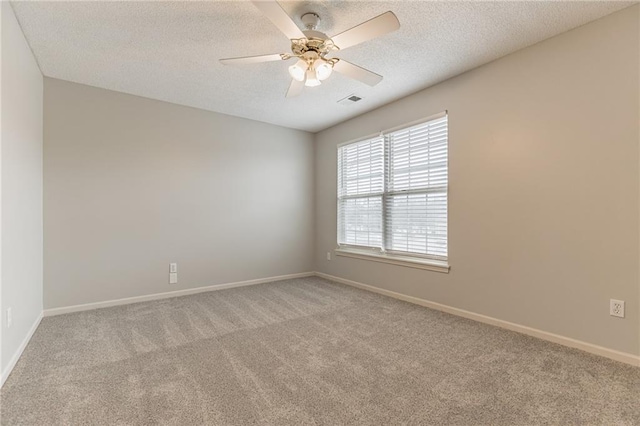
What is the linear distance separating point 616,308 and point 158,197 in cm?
451

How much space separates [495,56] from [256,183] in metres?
3.29

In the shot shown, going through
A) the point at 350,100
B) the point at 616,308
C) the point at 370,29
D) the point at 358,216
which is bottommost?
the point at 616,308

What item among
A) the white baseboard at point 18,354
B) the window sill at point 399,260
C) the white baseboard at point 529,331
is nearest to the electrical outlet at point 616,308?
the white baseboard at point 529,331

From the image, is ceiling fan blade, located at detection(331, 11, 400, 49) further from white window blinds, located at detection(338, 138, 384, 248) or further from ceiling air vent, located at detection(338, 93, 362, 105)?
white window blinds, located at detection(338, 138, 384, 248)

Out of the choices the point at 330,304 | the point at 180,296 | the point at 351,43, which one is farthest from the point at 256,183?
the point at 351,43

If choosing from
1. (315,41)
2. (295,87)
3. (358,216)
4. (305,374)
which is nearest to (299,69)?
(315,41)

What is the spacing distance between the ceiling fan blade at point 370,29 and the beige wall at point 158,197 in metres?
2.76

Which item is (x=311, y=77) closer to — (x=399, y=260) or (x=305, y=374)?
(x=305, y=374)

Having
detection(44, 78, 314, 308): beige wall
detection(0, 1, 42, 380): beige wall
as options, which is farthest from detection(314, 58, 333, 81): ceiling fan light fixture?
detection(44, 78, 314, 308): beige wall

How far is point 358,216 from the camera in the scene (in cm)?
447

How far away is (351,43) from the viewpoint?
203 cm

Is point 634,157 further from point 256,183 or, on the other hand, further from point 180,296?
point 180,296

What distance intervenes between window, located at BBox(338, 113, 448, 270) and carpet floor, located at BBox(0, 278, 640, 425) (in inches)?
36.5

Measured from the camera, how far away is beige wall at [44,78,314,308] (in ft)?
10.8
